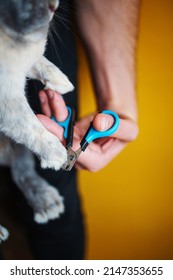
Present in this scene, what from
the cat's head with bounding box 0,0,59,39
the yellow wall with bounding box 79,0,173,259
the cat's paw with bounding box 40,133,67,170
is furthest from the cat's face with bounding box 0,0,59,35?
the yellow wall with bounding box 79,0,173,259

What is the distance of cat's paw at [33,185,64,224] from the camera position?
0.63 metres

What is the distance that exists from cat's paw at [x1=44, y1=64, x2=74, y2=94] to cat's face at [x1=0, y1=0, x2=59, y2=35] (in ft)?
0.29

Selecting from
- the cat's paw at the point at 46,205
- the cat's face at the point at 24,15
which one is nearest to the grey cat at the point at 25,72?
the cat's face at the point at 24,15

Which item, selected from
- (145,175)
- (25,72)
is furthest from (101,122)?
(145,175)

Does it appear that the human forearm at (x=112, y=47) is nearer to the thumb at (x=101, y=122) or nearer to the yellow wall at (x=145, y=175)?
the yellow wall at (x=145, y=175)

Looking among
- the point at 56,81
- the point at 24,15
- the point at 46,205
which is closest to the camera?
the point at 24,15

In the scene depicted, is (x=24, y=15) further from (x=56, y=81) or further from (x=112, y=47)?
(x=112, y=47)

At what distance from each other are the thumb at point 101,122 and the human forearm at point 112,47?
0.17 m

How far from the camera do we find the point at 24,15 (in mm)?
352

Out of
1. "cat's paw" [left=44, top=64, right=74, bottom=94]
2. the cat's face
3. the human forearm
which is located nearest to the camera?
the cat's face

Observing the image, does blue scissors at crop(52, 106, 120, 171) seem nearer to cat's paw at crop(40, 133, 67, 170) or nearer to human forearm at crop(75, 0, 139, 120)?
cat's paw at crop(40, 133, 67, 170)

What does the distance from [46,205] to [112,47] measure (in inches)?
13.2
